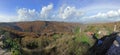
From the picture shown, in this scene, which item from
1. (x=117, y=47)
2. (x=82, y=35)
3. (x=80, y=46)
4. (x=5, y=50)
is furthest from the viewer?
(x=82, y=35)

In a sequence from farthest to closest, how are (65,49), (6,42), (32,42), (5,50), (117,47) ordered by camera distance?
1. (32,42)
2. (65,49)
3. (6,42)
4. (5,50)
5. (117,47)

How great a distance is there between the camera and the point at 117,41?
2133 cm

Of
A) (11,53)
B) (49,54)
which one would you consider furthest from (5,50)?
(49,54)

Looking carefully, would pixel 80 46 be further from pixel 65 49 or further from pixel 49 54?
pixel 49 54

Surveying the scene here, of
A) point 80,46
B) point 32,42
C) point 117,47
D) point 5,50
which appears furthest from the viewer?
point 32,42

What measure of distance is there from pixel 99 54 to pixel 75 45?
6.24 m

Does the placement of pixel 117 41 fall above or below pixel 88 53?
above

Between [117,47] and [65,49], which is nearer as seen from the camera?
[117,47]

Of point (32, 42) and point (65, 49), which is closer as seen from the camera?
point (65, 49)

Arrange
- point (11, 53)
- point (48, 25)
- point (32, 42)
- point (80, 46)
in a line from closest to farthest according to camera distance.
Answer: point (11, 53) → point (80, 46) → point (32, 42) → point (48, 25)

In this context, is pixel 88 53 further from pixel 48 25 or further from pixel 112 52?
pixel 48 25

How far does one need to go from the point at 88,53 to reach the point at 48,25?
6031 inches

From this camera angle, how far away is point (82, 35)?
3869 cm

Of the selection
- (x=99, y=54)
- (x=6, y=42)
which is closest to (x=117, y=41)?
(x=99, y=54)
